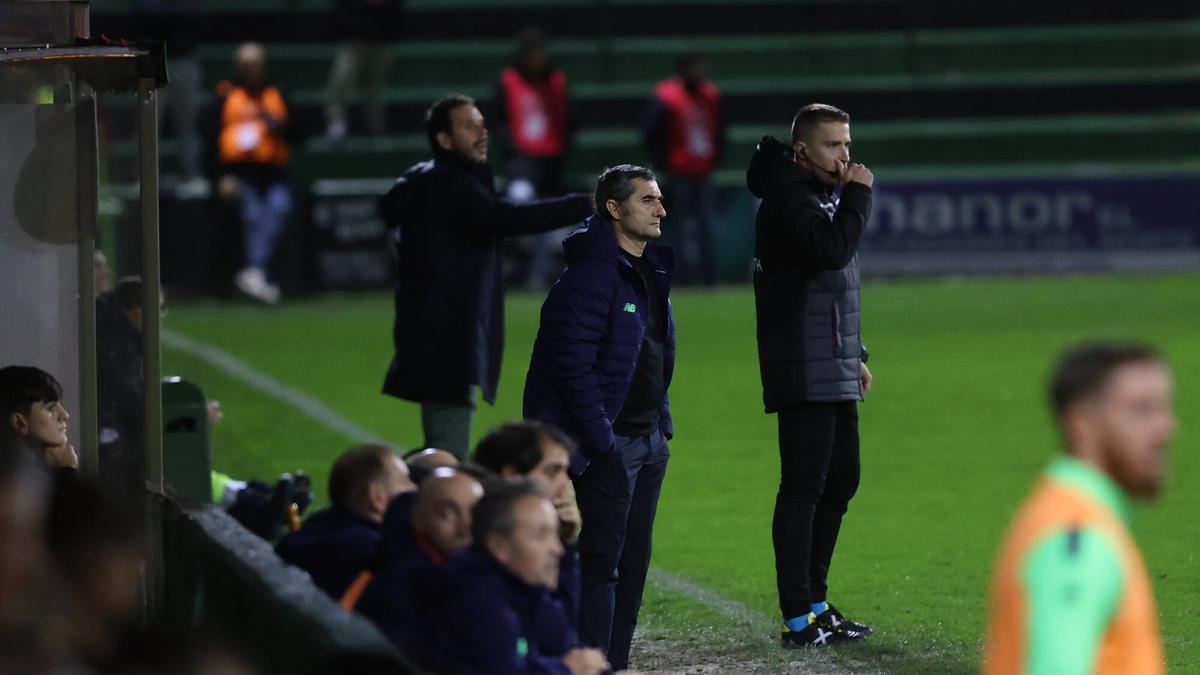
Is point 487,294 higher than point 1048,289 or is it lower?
higher

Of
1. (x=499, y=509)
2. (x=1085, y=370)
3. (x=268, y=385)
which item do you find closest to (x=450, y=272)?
(x=499, y=509)

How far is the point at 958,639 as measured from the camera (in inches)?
297

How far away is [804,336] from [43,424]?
8.43 feet

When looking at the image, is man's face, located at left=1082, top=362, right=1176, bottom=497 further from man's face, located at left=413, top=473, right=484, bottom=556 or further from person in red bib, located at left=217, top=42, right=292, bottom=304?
person in red bib, located at left=217, top=42, right=292, bottom=304

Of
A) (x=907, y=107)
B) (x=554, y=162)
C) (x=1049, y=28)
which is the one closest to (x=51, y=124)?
(x=554, y=162)

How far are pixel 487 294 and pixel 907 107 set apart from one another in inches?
707

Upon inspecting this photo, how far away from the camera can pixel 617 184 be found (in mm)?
6812

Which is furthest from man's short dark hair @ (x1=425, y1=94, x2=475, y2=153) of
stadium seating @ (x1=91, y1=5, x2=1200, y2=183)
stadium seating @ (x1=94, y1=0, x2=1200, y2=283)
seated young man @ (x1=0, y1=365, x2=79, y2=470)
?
stadium seating @ (x1=91, y1=5, x2=1200, y2=183)

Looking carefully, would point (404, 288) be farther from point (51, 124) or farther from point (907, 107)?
point (907, 107)

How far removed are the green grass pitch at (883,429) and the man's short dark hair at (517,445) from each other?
1519mm

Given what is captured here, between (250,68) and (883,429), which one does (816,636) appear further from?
(250,68)

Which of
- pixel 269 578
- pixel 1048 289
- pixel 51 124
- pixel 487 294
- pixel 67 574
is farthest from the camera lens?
pixel 1048 289

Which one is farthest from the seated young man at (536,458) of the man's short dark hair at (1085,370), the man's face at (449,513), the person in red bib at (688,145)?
the person in red bib at (688,145)

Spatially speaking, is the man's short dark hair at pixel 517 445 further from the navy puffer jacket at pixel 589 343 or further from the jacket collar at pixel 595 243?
the jacket collar at pixel 595 243
